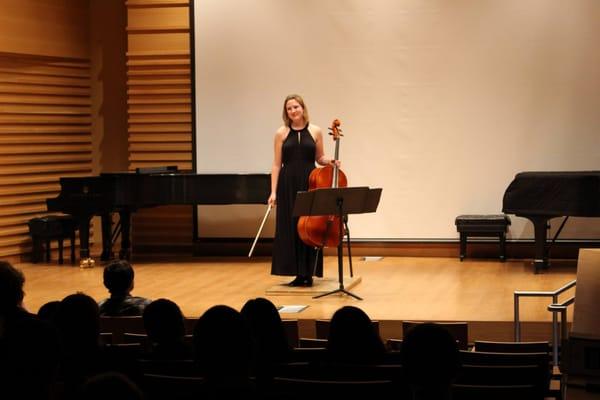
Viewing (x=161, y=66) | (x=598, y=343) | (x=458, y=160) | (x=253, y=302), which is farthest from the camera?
(x=161, y=66)

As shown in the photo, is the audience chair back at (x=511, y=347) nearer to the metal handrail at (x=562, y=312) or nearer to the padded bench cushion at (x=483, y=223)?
the metal handrail at (x=562, y=312)

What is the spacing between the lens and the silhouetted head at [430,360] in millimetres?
3160

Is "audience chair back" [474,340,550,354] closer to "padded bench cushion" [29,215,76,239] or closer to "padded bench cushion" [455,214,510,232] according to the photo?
"padded bench cushion" [455,214,510,232]

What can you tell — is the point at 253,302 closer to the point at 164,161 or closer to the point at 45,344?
the point at 45,344

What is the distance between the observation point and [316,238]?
797cm

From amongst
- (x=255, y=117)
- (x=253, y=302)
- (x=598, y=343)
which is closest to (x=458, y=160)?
(x=255, y=117)

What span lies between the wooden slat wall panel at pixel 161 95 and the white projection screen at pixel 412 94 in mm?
289

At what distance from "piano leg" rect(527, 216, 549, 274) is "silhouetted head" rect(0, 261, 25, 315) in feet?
20.7

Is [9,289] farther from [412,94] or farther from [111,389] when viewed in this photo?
[412,94]

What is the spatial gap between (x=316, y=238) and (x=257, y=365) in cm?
397

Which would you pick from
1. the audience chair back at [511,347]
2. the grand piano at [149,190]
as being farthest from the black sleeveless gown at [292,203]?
the audience chair back at [511,347]

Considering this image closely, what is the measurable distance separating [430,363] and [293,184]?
521cm

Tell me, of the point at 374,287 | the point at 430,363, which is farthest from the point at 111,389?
the point at 374,287

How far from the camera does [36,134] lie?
38.3 ft
